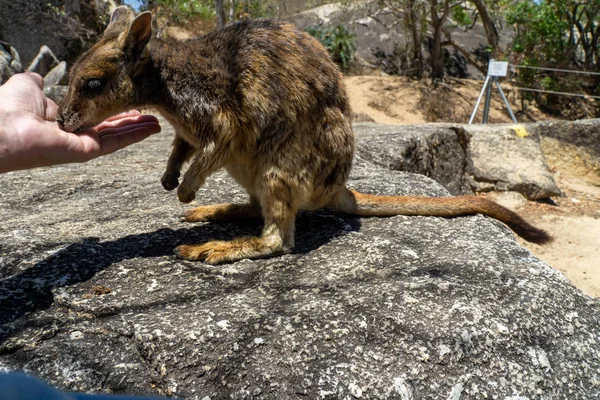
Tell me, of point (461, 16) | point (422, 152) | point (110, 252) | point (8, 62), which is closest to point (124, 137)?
point (110, 252)

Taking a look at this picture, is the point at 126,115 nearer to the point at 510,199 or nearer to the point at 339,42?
the point at 510,199

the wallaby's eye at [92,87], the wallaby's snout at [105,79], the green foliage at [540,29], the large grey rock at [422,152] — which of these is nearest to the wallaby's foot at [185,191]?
the wallaby's snout at [105,79]

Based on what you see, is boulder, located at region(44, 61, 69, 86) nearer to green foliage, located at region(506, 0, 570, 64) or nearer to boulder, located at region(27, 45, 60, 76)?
boulder, located at region(27, 45, 60, 76)

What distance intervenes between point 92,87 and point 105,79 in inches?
3.5

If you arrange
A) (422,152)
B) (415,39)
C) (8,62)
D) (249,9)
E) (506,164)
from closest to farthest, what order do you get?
(422,152), (506,164), (8,62), (415,39), (249,9)

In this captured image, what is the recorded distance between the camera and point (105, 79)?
3.13 m

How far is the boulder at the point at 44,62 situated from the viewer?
13.2 metres

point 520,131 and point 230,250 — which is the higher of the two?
point 230,250

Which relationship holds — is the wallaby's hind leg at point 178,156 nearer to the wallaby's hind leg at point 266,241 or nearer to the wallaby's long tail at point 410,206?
the wallaby's hind leg at point 266,241

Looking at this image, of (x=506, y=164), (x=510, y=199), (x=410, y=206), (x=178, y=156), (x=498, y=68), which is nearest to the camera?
(x=178, y=156)

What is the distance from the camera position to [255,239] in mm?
3234

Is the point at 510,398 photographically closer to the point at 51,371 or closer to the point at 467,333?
the point at 467,333

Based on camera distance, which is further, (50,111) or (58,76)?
(58,76)

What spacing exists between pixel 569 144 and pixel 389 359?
804 centimetres
